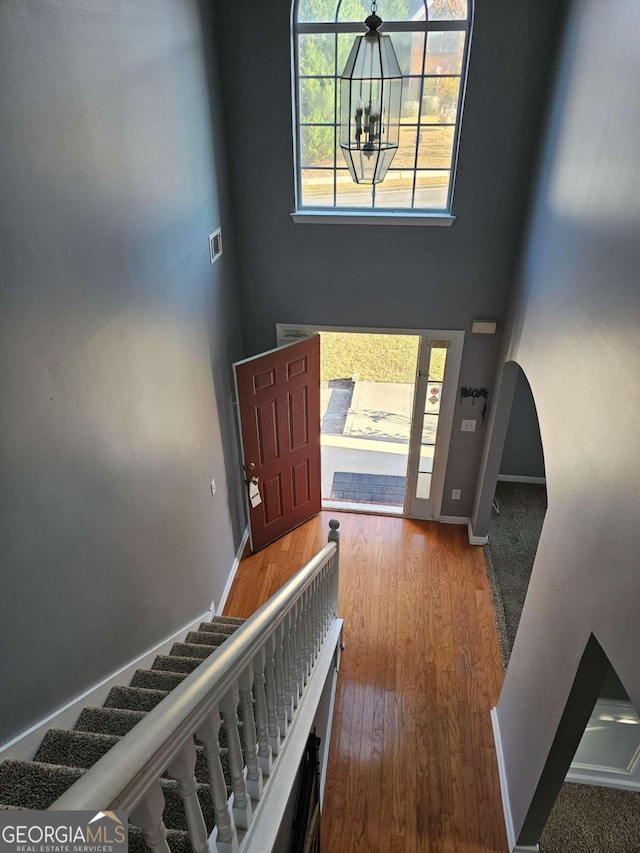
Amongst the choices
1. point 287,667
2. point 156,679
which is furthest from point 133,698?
point 287,667

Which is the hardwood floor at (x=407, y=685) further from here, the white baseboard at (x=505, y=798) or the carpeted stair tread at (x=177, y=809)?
the carpeted stair tread at (x=177, y=809)

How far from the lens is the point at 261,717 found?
1800 mm

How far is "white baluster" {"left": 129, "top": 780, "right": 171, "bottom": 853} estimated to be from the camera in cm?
98

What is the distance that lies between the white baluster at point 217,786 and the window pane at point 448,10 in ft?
15.0

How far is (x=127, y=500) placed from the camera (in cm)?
275

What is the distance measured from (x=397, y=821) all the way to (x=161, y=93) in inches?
173

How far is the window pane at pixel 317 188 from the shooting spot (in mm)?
4555

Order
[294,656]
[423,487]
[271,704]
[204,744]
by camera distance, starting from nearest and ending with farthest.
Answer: [204,744]
[271,704]
[294,656]
[423,487]

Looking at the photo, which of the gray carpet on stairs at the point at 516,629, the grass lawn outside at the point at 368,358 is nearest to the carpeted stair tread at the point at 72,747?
the gray carpet on stairs at the point at 516,629

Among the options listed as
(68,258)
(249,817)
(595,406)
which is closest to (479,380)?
(595,406)

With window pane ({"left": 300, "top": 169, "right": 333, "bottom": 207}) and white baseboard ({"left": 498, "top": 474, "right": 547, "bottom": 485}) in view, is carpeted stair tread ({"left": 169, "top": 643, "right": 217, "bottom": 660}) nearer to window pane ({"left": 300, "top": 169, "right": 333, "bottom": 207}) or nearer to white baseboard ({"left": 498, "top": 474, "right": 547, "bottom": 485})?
window pane ({"left": 300, "top": 169, "right": 333, "bottom": 207})

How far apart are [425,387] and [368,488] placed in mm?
1702

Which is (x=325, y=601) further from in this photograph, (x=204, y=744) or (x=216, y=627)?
(x=204, y=744)

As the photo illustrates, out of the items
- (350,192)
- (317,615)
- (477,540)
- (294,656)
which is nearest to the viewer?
(294,656)
